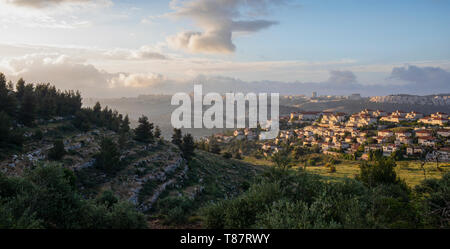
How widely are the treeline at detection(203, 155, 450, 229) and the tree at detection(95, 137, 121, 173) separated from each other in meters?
20.0

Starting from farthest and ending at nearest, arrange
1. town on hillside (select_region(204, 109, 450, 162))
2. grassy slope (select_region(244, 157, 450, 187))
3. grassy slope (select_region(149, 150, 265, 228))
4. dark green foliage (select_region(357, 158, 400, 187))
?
town on hillside (select_region(204, 109, 450, 162)) < grassy slope (select_region(244, 157, 450, 187)) < dark green foliage (select_region(357, 158, 400, 187)) < grassy slope (select_region(149, 150, 265, 228))

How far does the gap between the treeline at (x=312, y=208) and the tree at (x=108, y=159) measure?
65.6 ft

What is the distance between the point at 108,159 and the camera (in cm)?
3128

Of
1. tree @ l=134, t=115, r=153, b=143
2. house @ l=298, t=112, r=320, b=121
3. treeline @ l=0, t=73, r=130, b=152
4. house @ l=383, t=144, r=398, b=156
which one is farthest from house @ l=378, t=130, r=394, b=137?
treeline @ l=0, t=73, r=130, b=152

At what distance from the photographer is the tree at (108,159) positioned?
31.2 metres

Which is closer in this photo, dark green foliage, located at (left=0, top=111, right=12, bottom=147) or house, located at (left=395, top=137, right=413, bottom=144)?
dark green foliage, located at (left=0, top=111, right=12, bottom=147)

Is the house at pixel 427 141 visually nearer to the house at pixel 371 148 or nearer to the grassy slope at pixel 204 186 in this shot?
the house at pixel 371 148

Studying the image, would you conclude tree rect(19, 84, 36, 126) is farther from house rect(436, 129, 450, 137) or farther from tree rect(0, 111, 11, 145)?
house rect(436, 129, 450, 137)

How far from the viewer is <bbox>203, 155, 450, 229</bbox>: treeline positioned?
11891mm

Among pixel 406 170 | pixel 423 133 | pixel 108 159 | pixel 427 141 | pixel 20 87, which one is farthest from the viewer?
pixel 423 133

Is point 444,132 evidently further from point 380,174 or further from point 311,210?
point 311,210

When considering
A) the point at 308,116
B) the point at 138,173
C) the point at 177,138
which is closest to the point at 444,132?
the point at 308,116

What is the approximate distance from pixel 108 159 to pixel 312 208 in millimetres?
26506
